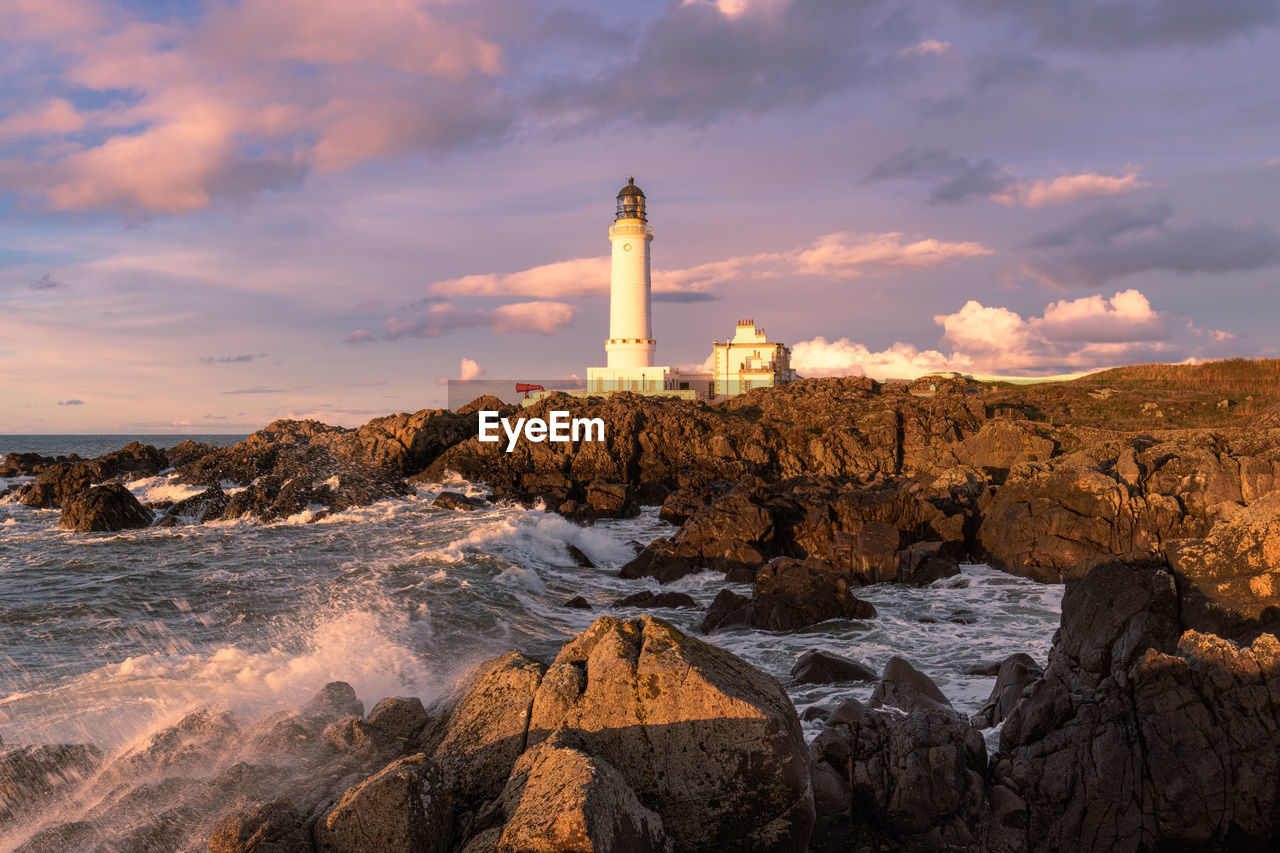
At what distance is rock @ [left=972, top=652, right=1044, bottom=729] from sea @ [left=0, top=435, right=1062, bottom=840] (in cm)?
63

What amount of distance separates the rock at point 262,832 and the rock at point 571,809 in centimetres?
158

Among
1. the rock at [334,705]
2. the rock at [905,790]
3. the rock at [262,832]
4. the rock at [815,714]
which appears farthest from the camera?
the rock at [815,714]

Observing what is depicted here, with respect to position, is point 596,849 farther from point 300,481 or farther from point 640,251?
point 640,251

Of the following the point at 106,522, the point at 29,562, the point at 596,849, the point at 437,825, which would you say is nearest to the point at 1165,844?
the point at 596,849

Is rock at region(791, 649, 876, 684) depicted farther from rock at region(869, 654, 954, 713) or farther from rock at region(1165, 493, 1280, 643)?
rock at region(1165, 493, 1280, 643)

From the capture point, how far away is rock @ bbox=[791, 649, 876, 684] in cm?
1145

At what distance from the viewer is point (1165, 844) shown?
657 cm

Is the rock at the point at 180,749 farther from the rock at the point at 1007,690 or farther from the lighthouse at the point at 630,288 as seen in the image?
the lighthouse at the point at 630,288

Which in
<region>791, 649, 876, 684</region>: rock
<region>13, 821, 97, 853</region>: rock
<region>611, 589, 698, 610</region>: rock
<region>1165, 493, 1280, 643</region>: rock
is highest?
<region>1165, 493, 1280, 643</region>: rock

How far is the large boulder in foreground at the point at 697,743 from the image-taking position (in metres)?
6.04

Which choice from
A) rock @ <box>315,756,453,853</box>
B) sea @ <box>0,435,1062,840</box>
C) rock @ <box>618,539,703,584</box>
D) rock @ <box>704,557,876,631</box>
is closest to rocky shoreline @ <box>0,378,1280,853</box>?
rock @ <box>315,756,453,853</box>

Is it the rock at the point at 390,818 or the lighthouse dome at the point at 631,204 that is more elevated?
the lighthouse dome at the point at 631,204

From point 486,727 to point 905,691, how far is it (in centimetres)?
543
